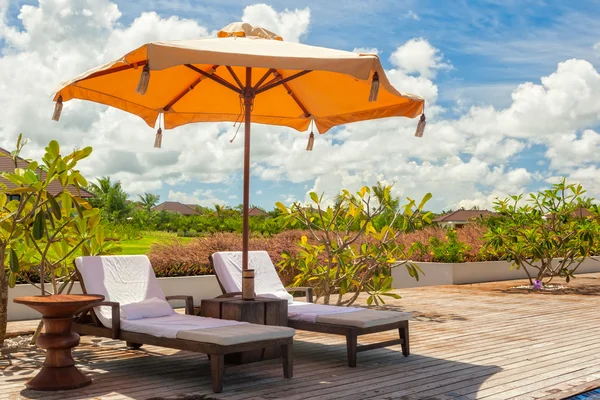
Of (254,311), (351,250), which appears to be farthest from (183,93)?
(351,250)

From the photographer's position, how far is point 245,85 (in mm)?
6477

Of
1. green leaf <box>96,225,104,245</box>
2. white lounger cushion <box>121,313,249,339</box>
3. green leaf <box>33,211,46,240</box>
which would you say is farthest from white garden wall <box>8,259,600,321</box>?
→ green leaf <box>33,211,46,240</box>

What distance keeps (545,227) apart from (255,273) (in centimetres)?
746

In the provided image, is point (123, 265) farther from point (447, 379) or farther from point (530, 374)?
point (530, 374)

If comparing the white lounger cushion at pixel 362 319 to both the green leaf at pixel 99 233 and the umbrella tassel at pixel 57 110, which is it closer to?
the green leaf at pixel 99 233

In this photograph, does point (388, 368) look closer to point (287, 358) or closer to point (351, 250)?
point (287, 358)

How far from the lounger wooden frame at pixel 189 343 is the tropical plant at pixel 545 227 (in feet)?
26.4

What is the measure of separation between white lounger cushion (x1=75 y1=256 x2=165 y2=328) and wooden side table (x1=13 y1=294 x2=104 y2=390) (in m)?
0.60

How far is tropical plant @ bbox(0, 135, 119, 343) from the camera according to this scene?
5.55 m

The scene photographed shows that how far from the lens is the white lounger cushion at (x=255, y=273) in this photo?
6496 millimetres

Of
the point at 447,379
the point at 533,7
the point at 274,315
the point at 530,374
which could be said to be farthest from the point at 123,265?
the point at 533,7

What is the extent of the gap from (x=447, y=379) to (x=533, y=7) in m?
4.88

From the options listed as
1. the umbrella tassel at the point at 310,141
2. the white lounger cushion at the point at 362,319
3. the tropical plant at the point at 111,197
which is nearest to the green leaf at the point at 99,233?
the white lounger cushion at the point at 362,319

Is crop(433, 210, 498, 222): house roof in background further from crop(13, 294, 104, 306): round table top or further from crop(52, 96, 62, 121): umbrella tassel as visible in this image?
crop(13, 294, 104, 306): round table top
